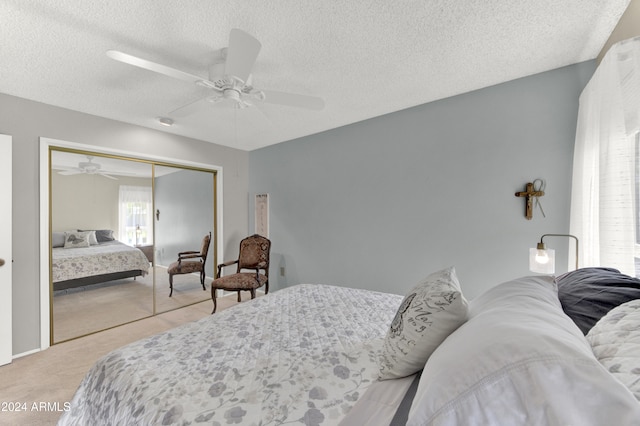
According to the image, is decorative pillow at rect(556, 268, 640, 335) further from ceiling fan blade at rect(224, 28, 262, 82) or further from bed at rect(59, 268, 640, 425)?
ceiling fan blade at rect(224, 28, 262, 82)

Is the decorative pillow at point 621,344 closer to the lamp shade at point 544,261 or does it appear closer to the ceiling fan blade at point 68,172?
the lamp shade at point 544,261

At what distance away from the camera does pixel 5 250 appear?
2.33m

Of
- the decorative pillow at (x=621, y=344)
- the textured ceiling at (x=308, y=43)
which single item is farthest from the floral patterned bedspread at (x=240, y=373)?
the textured ceiling at (x=308, y=43)

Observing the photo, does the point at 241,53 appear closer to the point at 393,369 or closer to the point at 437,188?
the point at 393,369

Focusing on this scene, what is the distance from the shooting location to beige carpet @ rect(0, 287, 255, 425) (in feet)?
5.68

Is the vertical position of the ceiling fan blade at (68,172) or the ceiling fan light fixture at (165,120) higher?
the ceiling fan light fixture at (165,120)

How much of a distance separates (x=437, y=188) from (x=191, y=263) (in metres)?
3.49

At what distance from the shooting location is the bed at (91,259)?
2.75 metres

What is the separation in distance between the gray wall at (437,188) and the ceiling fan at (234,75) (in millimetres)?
1368

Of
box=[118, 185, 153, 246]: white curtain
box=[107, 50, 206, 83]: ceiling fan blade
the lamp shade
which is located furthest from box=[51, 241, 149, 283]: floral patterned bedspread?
the lamp shade

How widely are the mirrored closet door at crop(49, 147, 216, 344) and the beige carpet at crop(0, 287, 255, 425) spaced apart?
0.85 ft

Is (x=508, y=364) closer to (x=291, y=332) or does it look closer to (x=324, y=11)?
(x=291, y=332)

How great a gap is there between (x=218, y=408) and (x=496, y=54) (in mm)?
2666

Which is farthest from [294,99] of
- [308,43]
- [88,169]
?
[88,169]
